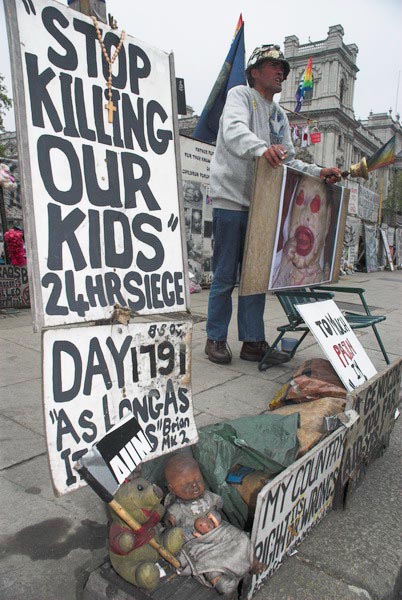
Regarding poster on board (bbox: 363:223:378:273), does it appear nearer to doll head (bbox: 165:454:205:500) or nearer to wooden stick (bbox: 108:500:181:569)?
doll head (bbox: 165:454:205:500)

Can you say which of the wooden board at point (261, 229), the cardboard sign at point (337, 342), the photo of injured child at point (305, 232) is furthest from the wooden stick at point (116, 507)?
the photo of injured child at point (305, 232)

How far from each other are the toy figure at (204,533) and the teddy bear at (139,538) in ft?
0.24

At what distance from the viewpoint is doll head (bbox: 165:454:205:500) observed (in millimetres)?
1605

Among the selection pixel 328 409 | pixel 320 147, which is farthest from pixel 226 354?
pixel 320 147

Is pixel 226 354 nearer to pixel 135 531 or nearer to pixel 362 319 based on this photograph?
pixel 362 319

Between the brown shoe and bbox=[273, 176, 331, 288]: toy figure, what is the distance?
818 mm

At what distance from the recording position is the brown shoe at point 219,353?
3883 mm

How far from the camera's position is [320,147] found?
2003 inches

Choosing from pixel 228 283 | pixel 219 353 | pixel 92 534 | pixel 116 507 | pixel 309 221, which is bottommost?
pixel 92 534

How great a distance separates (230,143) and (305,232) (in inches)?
34.9

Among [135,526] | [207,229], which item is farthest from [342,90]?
[135,526]

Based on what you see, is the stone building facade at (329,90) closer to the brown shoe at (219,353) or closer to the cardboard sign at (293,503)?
the brown shoe at (219,353)

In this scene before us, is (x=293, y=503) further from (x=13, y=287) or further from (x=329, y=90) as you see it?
(x=329, y=90)

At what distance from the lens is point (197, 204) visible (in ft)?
27.3
